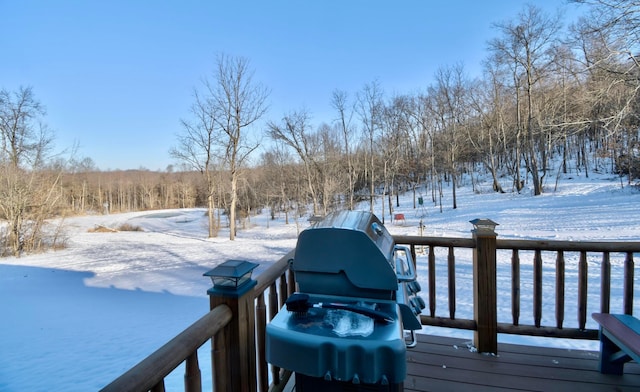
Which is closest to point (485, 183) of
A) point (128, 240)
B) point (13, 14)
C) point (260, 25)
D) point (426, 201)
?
A: point (426, 201)

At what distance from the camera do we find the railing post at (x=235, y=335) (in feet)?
4.02

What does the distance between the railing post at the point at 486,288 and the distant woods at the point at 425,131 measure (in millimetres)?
7666

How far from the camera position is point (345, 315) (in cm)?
104

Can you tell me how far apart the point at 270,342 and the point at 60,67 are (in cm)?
1049

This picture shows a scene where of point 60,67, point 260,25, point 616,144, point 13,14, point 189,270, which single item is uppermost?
point 260,25

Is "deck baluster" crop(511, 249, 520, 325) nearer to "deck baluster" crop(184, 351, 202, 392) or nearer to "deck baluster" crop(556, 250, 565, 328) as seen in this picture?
"deck baluster" crop(556, 250, 565, 328)

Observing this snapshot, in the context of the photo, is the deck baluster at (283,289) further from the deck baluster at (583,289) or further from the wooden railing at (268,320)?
the deck baluster at (583,289)

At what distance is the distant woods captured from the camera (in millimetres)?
9086

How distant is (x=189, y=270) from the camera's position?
902 cm

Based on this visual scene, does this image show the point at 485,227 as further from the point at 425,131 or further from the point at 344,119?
the point at 425,131

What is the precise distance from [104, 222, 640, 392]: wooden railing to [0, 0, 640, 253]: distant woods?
744 cm

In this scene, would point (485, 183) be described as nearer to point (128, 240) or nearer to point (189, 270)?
point (189, 270)

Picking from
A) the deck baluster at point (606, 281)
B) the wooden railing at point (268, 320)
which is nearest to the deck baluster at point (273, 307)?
the wooden railing at point (268, 320)

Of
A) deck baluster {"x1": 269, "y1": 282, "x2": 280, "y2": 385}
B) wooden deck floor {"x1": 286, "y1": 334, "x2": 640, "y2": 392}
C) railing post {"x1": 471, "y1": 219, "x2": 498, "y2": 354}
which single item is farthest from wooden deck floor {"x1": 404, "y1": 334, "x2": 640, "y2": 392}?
deck baluster {"x1": 269, "y1": 282, "x2": 280, "y2": 385}
